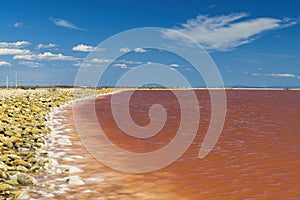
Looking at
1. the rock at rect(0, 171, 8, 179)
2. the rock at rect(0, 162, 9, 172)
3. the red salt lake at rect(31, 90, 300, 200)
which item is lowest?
the red salt lake at rect(31, 90, 300, 200)

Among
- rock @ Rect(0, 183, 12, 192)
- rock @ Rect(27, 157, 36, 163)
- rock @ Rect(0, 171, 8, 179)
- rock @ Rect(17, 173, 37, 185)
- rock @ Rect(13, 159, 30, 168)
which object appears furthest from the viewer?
rock @ Rect(27, 157, 36, 163)

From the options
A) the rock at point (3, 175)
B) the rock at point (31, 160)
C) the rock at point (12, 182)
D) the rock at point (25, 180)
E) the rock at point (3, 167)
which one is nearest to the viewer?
the rock at point (12, 182)

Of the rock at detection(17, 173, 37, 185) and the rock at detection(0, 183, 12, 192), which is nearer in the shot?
the rock at detection(0, 183, 12, 192)

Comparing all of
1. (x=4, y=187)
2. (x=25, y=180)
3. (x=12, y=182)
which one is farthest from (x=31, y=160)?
(x=4, y=187)

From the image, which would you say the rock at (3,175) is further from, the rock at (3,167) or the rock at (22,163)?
the rock at (22,163)

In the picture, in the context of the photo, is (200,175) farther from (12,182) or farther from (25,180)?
(12,182)

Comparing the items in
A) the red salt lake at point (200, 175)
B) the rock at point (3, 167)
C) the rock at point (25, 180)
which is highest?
the rock at point (3, 167)

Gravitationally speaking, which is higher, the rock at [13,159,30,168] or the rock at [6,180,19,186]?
the rock at [13,159,30,168]

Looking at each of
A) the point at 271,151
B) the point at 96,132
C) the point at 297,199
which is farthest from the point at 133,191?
the point at 96,132

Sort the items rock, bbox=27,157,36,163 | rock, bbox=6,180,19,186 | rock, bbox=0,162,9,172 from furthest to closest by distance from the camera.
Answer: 1. rock, bbox=27,157,36,163
2. rock, bbox=0,162,9,172
3. rock, bbox=6,180,19,186

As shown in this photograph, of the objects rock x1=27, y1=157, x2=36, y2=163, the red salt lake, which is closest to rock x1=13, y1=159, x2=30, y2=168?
rock x1=27, y1=157, x2=36, y2=163

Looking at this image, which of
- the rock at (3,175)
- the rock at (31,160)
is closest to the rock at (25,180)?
the rock at (3,175)

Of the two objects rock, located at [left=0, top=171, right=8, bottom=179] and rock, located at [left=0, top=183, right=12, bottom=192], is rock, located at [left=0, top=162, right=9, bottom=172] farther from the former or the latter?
rock, located at [left=0, top=183, right=12, bottom=192]

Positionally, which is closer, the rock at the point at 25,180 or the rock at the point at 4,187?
the rock at the point at 4,187
